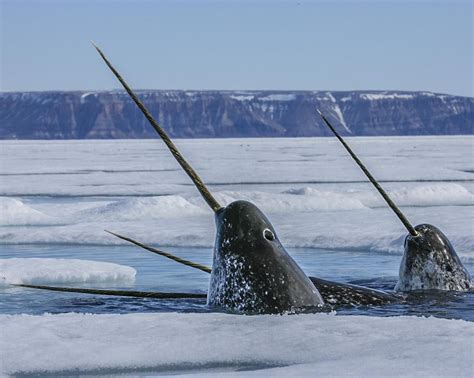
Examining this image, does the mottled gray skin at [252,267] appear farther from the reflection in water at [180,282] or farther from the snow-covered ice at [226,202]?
the snow-covered ice at [226,202]

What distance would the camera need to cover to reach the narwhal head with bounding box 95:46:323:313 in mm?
5219

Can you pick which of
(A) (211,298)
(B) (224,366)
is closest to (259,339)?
(B) (224,366)

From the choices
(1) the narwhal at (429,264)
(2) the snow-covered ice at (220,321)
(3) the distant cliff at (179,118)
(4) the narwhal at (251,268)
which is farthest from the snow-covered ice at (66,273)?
(3) the distant cliff at (179,118)

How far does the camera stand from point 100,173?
90.4 feet

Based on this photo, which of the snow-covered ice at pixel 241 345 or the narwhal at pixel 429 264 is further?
the narwhal at pixel 429 264

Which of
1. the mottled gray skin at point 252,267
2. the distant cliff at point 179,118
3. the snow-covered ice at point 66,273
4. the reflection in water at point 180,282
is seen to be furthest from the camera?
the distant cliff at point 179,118

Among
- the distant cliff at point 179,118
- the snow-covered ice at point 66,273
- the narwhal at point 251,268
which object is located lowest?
the snow-covered ice at point 66,273

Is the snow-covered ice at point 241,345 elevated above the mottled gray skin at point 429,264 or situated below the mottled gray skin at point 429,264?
below

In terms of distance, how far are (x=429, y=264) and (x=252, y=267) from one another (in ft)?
5.40

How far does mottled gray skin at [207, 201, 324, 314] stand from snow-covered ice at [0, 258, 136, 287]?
2.59m

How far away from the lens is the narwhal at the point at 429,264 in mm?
6406

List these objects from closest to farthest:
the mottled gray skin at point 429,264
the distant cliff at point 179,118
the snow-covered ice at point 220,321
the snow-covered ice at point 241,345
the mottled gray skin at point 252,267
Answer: the snow-covered ice at point 241,345 < the snow-covered ice at point 220,321 < the mottled gray skin at point 252,267 < the mottled gray skin at point 429,264 < the distant cliff at point 179,118

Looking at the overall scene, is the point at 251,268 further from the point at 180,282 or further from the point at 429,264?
the point at 180,282

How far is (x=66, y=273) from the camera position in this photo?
7.90 meters
